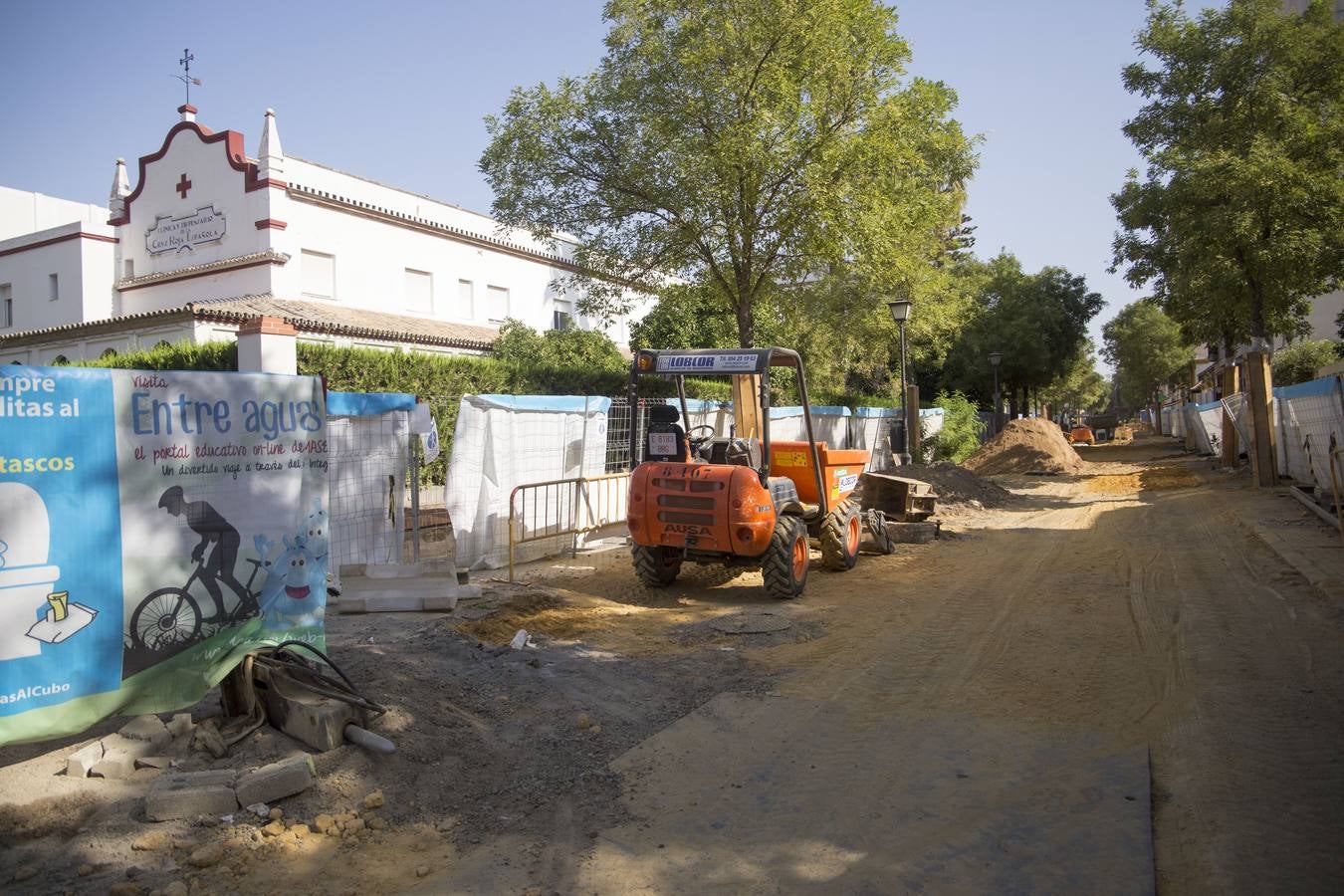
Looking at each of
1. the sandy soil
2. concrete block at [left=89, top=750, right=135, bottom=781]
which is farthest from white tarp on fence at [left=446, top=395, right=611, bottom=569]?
concrete block at [left=89, top=750, right=135, bottom=781]

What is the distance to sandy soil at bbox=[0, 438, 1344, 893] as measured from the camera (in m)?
3.48

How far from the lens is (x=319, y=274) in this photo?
2328 centimetres

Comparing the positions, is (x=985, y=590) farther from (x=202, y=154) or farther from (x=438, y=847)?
(x=202, y=154)

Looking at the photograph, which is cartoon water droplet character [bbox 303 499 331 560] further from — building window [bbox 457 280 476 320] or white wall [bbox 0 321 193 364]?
building window [bbox 457 280 476 320]

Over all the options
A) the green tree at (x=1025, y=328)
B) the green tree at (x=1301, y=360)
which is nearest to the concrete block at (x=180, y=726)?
the green tree at (x=1301, y=360)

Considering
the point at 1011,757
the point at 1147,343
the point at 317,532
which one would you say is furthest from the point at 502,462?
the point at 1147,343

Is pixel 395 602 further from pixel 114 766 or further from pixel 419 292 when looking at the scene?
pixel 419 292

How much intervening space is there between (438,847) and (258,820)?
32.1 inches

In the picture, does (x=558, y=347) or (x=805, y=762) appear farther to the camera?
(x=558, y=347)

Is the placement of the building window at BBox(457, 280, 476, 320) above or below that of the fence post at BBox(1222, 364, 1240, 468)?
above

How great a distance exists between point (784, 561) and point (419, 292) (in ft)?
68.4

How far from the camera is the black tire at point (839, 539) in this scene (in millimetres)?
10000

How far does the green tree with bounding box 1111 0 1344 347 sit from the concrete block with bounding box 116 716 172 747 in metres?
19.6

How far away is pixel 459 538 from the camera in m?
9.94
